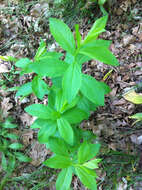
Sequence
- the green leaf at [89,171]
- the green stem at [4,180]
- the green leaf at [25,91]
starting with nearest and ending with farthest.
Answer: the green leaf at [89,171] → the green leaf at [25,91] → the green stem at [4,180]

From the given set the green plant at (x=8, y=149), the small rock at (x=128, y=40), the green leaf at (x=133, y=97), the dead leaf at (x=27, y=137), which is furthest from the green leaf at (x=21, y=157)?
the small rock at (x=128, y=40)

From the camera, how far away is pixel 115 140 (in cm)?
188

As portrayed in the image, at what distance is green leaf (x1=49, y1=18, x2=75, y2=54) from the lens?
1109 mm

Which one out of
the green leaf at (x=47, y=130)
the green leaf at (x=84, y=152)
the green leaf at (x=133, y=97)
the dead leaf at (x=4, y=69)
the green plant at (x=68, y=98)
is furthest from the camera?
the dead leaf at (x=4, y=69)

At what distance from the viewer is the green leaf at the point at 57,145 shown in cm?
135

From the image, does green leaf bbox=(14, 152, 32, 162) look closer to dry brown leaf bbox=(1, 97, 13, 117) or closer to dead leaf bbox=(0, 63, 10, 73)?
dry brown leaf bbox=(1, 97, 13, 117)

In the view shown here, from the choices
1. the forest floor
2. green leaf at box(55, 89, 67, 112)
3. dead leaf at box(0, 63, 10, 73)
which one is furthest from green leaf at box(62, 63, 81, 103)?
dead leaf at box(0, 63, 10, 73)

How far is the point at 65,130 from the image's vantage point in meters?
1.31

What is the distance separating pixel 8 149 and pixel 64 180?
1196 mm

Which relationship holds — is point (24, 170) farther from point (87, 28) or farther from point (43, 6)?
point (43, 6)

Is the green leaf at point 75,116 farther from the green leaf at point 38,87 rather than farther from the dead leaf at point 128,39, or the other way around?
the dead leaf at point 128,39

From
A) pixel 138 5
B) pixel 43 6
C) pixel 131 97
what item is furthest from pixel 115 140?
pixel 43 6

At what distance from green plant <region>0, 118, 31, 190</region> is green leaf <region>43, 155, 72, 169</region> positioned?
94 cm

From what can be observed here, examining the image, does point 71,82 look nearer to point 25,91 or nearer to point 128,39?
point 25,91
